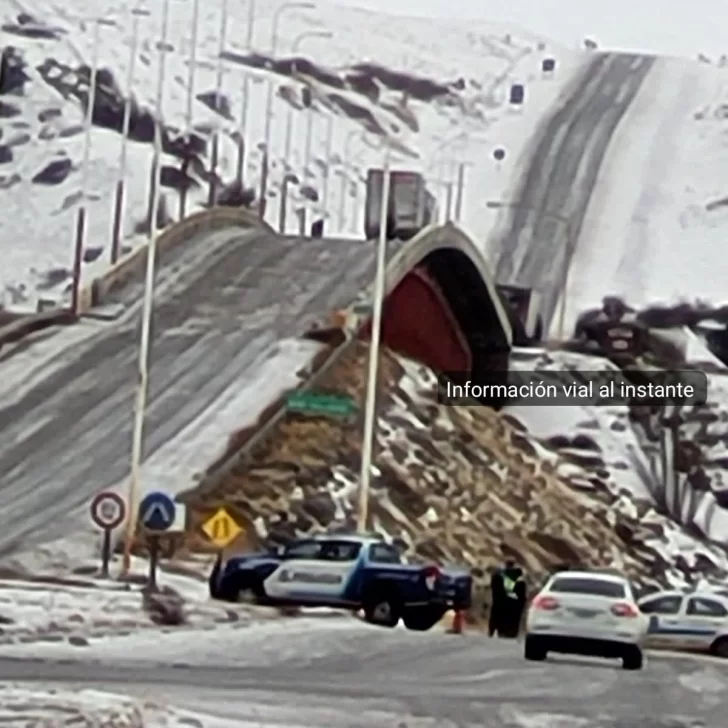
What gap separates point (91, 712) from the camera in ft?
17.3

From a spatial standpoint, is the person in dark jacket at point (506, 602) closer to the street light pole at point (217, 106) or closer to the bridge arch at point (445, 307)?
the bridge arch at point (445, 307)

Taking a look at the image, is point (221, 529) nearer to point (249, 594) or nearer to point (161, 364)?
point (249, 594)

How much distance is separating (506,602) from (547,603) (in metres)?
0.12

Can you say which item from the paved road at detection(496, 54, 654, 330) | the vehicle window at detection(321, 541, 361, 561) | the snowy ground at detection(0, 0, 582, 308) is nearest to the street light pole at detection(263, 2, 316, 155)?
the snowy ground at detection(0, 0, 582, 308)

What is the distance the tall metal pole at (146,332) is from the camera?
5.71m

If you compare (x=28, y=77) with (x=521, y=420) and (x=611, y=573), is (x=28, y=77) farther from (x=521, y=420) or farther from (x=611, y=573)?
(x=611, y=573)

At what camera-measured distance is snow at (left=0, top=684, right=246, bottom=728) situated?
525cm

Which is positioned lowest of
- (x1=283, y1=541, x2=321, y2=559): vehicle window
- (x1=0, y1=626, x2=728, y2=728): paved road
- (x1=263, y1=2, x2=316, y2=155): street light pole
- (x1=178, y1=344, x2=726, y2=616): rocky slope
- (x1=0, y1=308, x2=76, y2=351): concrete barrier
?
(x1=0, y1=626, x2=728, y2=728): paved road

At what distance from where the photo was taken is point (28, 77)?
6059 millimetres

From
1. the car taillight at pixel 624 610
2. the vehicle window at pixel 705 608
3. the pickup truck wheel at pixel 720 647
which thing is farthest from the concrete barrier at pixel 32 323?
the pickup truck wheel at pixel 720 647

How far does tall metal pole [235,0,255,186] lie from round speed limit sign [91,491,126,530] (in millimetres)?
1070

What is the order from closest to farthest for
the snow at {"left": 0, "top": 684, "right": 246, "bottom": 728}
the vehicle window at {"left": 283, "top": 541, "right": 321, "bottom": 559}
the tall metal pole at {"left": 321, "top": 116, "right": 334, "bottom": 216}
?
the snow at {"left": 0, "top": 684, "right": 246, "bottom": 728}
the vehicle window at {"left": 283, "top": 541, "right": 321, "bottom": 559}
the tall metal pole at {"left": 321, "top": 116, "right": 334, "bottom": 216}

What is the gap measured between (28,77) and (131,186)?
1.55 ft

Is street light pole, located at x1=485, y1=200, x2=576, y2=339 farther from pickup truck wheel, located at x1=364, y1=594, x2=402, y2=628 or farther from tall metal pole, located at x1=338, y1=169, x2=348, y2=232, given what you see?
pickup truck wheel, located at x1=364, y1=594, x2=402, y2=628
